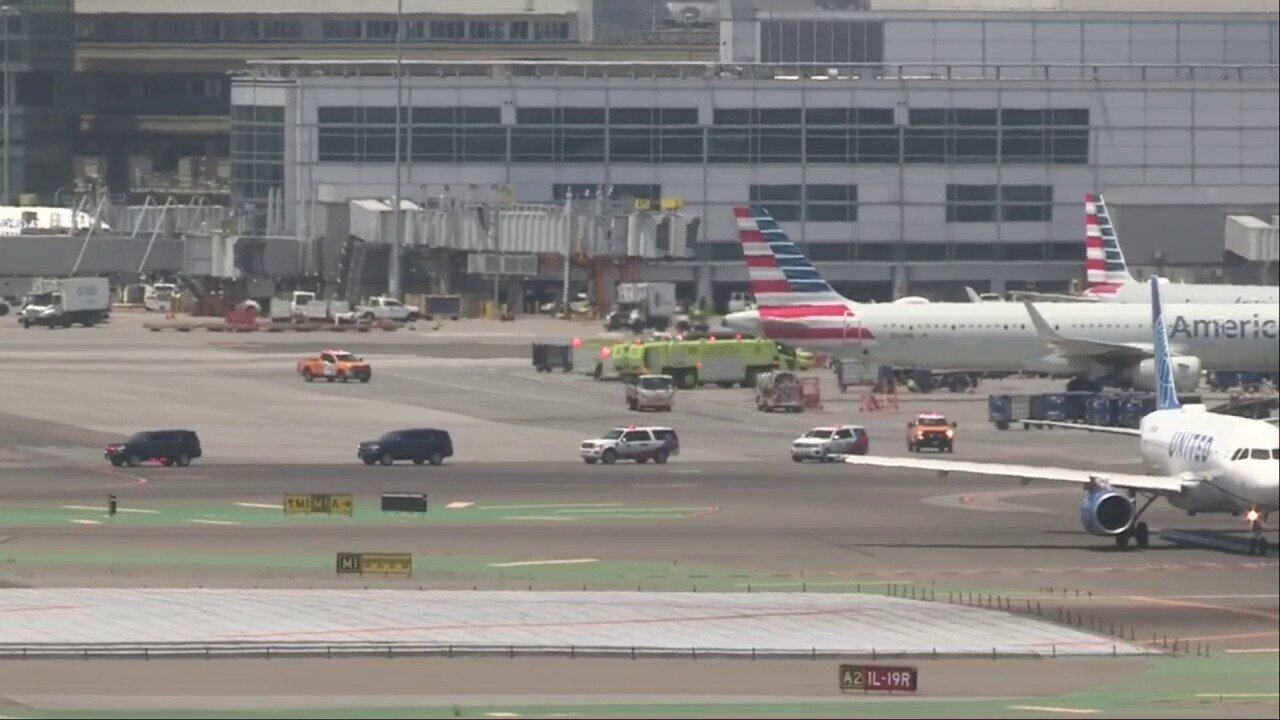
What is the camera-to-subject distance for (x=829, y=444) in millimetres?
81375

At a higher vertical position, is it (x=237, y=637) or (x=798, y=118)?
(x=798, y=118)

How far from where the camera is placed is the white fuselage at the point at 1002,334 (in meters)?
105

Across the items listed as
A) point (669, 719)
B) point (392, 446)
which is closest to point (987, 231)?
point (392, 446)

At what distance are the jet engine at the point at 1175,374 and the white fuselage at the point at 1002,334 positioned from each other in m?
1.44

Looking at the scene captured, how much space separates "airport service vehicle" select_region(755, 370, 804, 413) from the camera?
99.3 metres

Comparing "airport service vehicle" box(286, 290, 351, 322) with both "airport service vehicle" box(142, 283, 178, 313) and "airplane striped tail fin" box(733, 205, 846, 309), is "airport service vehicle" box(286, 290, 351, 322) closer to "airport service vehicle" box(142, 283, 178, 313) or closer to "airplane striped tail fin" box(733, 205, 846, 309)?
"airport service vehicle" box(142, 283, 178, 313)

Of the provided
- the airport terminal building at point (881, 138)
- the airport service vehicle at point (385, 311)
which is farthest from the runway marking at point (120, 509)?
the airport terminal building at point (881, 138)

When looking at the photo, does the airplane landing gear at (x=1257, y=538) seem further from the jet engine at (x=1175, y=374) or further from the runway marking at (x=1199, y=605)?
the jet engine at (x=1175, y=374)

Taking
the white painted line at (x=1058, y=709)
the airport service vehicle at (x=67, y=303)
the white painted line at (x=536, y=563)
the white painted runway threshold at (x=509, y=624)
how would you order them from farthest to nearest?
the airport service vehicle at (x=67, y=303)
the white painted line at (x=536, y=563)
the white painted runway threshold at (x=509, y=624)
the white painted line at (x=1058, y=709)

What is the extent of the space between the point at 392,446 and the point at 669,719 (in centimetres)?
4088

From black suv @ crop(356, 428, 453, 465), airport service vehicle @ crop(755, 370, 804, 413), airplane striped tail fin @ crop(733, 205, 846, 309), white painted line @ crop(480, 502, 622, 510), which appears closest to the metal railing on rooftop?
airplane striped tail fin @ crop(733, 205, 846, 309)

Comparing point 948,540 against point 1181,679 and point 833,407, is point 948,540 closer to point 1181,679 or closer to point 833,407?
point 1181,679

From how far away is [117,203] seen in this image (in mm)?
177750

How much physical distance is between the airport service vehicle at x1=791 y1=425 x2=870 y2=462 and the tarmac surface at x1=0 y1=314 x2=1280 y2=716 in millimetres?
781
